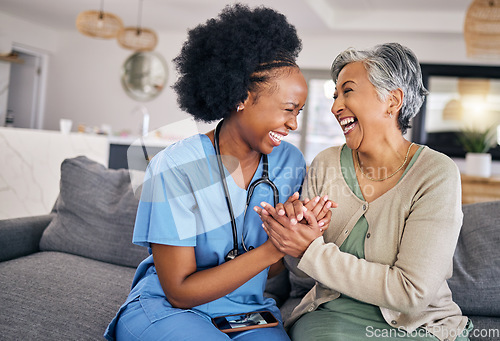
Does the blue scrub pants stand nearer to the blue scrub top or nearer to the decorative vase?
the blue scrub top

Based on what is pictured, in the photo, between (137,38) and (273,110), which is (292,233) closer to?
(273,110)

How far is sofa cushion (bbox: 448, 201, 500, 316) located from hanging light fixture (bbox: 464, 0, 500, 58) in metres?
2.72

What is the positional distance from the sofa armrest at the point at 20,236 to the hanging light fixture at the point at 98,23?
3.57m

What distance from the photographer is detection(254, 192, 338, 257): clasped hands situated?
132cm

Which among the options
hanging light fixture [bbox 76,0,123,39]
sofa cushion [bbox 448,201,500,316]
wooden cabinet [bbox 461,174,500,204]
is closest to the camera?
sofa cushion [bbox 448,201,500,316]

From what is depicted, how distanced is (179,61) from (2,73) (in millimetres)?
7476

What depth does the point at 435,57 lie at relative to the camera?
6840 mm

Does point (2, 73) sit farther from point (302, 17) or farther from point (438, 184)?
point (438, 184)

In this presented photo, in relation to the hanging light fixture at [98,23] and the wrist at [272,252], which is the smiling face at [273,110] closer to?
the wrist at [272,252]

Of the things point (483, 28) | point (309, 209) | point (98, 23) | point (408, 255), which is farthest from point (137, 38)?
point (408, 255)

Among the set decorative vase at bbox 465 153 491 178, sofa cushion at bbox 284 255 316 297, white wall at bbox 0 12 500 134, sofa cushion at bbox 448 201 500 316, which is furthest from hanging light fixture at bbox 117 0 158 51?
sofa cushion at bbox 448 201 500 316

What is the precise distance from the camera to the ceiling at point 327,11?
5.99 meters

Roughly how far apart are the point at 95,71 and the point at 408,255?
816 centimetres

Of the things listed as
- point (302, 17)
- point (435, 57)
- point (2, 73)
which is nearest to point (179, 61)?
point (302, 17)
